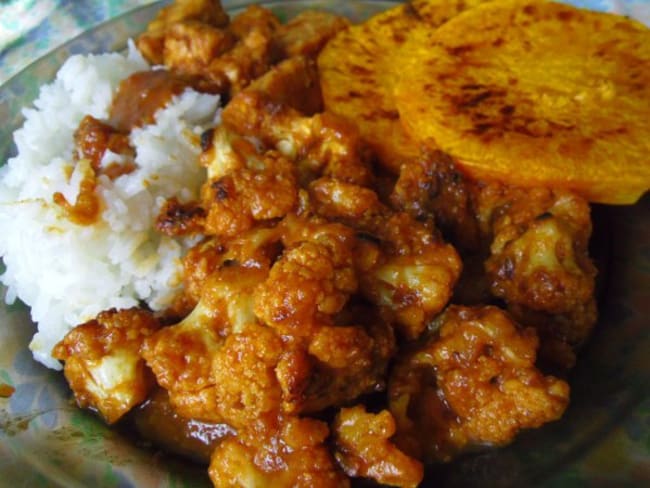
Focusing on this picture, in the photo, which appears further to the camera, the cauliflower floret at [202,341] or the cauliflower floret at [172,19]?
the cauliflower floret at [172,19]

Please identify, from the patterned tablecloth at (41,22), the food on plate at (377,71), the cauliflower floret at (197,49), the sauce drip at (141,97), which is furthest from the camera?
the patterned tablecloth at (41,22)

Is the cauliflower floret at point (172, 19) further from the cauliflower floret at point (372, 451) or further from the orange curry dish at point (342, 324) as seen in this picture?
the cauliflower floret at point (372, 451)

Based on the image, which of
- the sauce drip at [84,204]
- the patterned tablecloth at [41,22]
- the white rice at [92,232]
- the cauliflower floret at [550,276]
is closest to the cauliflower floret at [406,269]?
the cauliflower floret at [550,276]

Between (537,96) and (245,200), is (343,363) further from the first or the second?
(537,96)

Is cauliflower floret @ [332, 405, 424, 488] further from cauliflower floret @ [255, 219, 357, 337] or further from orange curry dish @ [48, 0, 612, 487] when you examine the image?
cauliflower floret @ [255, 219, 357, 337]

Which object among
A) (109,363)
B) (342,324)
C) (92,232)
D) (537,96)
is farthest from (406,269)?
(92,232)

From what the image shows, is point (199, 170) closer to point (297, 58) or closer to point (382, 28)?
point (297, 58)
